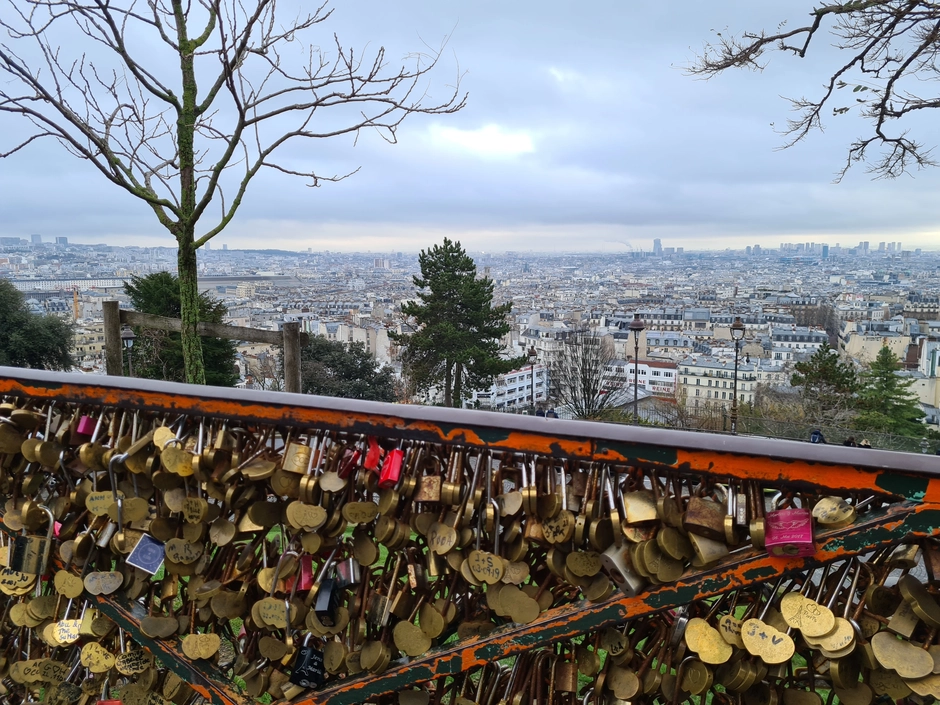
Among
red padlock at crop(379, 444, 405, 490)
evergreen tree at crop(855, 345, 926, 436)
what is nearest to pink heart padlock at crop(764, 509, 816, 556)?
red padlock at crop(379, 444, 405, 490)

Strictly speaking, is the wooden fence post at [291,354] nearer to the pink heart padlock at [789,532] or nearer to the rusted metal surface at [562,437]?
the rusted metal surface at [562,437]

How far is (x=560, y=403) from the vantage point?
25.2 metres

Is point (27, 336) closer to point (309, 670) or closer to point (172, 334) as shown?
point (172, 334)

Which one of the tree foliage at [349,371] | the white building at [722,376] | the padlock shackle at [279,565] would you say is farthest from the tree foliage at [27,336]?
the white building at [722,376]

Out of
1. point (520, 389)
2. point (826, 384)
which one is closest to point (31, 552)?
point (826, 384)

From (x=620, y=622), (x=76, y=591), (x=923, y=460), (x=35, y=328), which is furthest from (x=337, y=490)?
(x=35, y=328)

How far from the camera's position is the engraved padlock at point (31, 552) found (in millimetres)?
1673

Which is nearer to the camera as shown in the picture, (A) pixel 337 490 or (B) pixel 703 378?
(A) pixel 337 490

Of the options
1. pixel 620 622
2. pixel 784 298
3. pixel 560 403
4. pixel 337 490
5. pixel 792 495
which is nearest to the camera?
pixel 792 495

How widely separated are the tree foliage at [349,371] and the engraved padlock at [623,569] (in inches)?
777

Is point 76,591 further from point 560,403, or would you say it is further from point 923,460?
point 560,403

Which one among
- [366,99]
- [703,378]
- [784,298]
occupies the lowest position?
[703,378]

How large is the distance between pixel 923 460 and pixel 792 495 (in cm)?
19

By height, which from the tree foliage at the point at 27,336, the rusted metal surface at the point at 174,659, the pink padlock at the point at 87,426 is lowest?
the tree foliage at the point at 27,336
